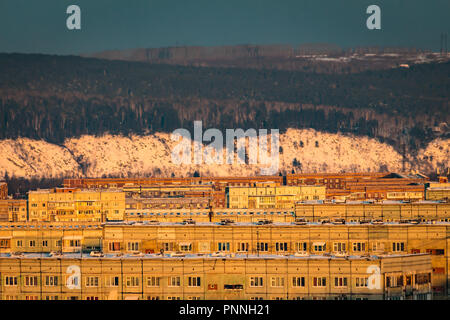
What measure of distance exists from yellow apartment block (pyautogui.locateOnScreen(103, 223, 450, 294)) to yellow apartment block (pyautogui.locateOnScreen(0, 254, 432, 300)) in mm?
6103

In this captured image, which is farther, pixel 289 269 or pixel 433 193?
pixel 433 193

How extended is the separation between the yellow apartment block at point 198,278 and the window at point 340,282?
0.16ft

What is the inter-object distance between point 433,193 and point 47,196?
37.6m

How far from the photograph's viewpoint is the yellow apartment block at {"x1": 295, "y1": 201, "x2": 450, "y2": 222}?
91625mm

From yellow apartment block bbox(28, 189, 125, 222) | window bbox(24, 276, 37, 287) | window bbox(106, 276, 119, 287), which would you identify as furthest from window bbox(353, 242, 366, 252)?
yellow apartment block bbox(28, 189, 125, 222)

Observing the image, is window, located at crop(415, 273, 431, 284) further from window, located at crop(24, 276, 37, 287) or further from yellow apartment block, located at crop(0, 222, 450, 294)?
window, located at crop(24, 276, 37, 287)

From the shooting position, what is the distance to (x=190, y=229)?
270 ft

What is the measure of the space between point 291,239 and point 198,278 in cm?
875

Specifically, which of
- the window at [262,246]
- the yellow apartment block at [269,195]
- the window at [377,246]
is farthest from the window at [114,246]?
the yellow apartment block at [269,195]

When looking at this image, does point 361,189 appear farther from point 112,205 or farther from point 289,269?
point 289,269

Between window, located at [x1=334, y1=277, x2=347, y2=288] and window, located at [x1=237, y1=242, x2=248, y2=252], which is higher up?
window, located at [x1=237, y1=242, x2=248, y2=252]

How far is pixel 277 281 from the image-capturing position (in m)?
74.1

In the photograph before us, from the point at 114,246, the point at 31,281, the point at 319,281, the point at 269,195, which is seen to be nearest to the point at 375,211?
the point at 114,246
